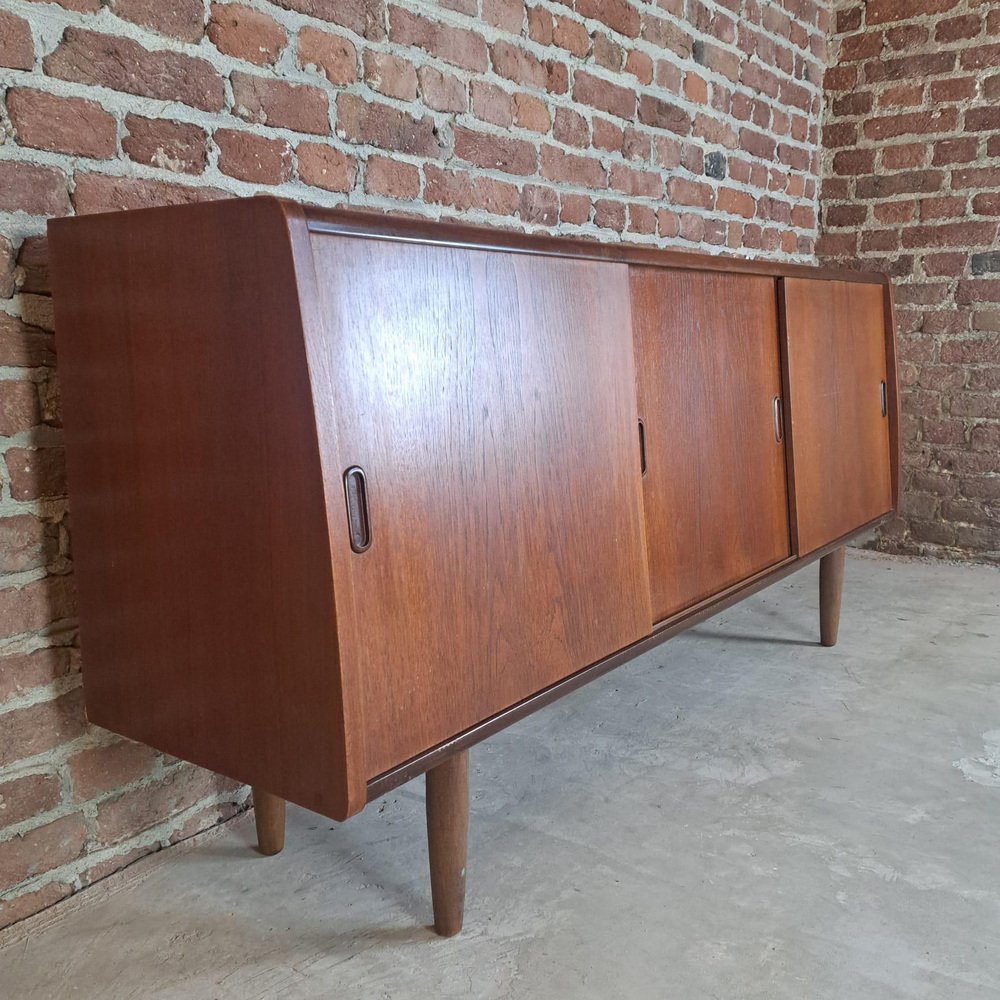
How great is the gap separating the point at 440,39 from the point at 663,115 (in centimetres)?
87

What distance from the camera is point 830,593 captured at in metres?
2.45

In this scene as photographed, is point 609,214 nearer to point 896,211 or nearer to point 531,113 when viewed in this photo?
point 531,113

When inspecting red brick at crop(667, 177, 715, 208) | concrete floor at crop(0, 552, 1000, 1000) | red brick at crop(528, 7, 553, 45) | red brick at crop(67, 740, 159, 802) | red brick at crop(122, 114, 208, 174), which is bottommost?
concrete floor at crop(0, 552, 1000, 1000)

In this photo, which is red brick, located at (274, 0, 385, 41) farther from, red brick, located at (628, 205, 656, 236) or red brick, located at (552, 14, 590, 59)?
red brick, located at (628, 205, 656, 236)

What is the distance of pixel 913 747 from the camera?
1.90 m

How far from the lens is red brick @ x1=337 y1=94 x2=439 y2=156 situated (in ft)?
Result: 5.56

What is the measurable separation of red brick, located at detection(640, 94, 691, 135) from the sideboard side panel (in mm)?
1681

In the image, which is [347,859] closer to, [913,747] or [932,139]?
[913,747]

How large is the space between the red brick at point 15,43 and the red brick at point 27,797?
36.9 inches

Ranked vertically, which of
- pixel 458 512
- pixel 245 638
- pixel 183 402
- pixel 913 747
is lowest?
pixel 913 747

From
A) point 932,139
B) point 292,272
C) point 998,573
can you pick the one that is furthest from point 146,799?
point 932,139

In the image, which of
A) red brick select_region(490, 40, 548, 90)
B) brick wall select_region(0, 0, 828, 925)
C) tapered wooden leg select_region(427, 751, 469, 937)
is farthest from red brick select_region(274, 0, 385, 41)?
tapered wooden leg select_region(427, 751, 469, 937)

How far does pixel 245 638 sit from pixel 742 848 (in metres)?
0.89

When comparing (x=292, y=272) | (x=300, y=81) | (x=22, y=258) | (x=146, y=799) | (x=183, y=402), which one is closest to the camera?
(x=292, y=272)
